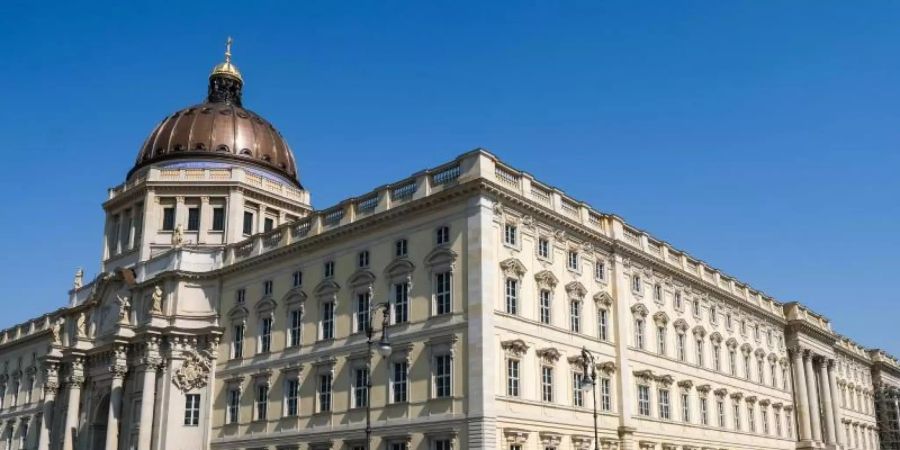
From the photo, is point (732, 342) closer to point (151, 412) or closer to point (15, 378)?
point (151, 412)

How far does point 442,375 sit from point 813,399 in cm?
4255

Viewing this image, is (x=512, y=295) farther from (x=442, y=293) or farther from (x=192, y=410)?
(x=192, y=410)

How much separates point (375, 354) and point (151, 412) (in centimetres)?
1746

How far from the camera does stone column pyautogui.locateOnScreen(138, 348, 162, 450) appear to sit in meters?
51.1

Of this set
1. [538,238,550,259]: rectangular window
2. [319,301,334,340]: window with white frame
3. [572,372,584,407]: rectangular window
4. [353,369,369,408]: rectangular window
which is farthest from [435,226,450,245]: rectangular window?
[572,372,584,407]: rectangular window

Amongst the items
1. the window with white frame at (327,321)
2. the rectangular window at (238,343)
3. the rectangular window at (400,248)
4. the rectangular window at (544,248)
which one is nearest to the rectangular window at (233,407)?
the rectangular window at (238,343)

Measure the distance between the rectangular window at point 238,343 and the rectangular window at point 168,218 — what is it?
1424cm

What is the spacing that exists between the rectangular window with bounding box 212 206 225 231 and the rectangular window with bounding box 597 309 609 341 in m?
29.4

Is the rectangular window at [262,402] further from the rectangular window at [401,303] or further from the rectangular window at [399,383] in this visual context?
the rectangular window at [401,303]

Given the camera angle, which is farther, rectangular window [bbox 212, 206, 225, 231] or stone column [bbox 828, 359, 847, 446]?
stone column [bbox 828, 359, 847, 446]

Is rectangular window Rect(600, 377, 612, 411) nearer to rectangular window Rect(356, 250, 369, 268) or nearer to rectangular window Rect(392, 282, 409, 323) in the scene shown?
rectangular window Rect(392, 282, 409, 323)

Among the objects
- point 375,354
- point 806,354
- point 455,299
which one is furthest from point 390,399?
point 806,354

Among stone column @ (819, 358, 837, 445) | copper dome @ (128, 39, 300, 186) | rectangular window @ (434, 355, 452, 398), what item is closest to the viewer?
rectangular window @ (434, 355, 452, 398)

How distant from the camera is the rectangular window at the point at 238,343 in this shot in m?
51.4
